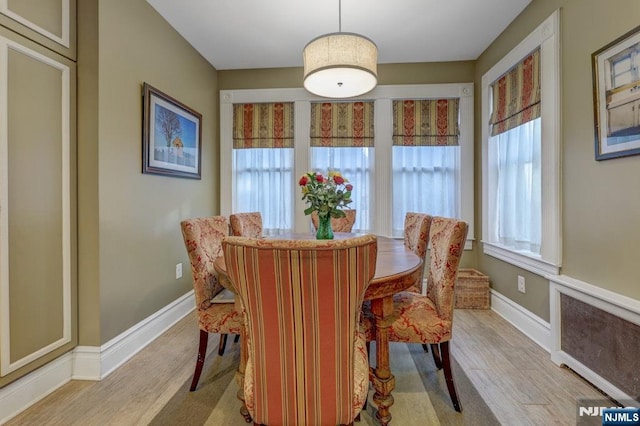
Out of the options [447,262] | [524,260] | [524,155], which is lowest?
[524,260]

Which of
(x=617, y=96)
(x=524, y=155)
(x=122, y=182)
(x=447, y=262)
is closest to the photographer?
(x=447, y=262)

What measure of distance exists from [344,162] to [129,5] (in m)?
2.37

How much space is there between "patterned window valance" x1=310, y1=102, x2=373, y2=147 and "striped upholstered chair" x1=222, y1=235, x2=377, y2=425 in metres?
2.84

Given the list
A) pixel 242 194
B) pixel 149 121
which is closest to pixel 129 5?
pixel 149 121

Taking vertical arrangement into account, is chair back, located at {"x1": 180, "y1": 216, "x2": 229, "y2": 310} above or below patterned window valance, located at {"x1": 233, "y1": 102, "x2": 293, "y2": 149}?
below

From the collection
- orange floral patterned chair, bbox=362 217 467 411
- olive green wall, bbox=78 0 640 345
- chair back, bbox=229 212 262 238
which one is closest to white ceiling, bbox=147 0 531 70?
olive green wall, bbox=78 0 640 345

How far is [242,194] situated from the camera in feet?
12.2

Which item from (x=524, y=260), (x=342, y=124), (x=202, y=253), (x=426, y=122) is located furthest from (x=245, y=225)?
(x=426, y=122)

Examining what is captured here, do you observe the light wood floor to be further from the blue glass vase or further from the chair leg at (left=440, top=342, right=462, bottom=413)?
the blue glass vase

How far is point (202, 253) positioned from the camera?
171 centimetres

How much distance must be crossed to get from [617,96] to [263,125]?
3098 mm

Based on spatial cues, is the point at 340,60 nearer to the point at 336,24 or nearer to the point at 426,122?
the point at 336,24

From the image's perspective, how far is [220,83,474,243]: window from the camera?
3479mm

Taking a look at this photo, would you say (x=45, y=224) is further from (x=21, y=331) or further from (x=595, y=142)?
(x=595, y=142)
